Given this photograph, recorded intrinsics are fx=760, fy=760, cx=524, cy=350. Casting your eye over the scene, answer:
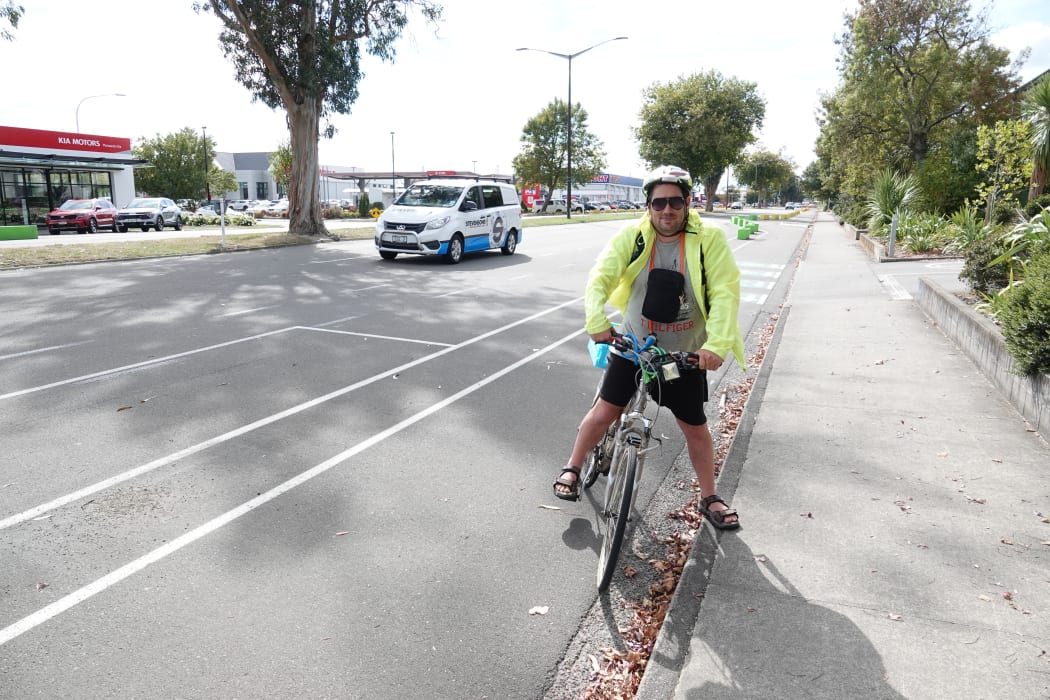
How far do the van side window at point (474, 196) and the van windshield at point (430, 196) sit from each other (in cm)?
21

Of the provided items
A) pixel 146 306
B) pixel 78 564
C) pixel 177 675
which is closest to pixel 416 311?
pixel 146 306

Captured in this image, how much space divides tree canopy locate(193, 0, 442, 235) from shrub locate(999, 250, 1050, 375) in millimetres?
21223

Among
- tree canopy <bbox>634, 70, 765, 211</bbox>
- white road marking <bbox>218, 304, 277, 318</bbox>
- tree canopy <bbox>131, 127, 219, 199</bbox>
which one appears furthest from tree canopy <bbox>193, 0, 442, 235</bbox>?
tree canopy <bbox>634, 70, 765, 211</bbox>

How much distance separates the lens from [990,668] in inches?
108

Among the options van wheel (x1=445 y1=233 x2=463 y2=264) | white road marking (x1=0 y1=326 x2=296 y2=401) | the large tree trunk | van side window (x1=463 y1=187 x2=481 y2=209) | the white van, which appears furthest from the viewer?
the large tree trunk

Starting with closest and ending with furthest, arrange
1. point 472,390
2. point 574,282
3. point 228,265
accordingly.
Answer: point 472,390, point 574,282, point 228,265

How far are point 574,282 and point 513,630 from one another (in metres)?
12.2

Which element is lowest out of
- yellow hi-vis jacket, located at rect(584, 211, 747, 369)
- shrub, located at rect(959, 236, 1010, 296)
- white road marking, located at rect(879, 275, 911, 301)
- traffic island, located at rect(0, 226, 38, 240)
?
white road marking, located at rect(879, 275, 911, 301)

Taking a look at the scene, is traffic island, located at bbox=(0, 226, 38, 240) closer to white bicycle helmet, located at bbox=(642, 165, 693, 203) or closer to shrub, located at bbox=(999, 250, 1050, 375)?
white bicycle helmet, located at bbox=(642, 165, 693, 203)

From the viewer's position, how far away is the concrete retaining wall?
5.41 metres

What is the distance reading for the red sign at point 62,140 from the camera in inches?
1483

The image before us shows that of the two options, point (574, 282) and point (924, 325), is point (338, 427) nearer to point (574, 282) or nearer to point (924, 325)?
point (924, 325)

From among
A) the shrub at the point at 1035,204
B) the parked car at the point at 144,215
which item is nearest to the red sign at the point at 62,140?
the parked car at the point at 144,215

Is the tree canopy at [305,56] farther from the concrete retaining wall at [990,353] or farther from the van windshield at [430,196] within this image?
the concrete retaining wall at [990,353]
